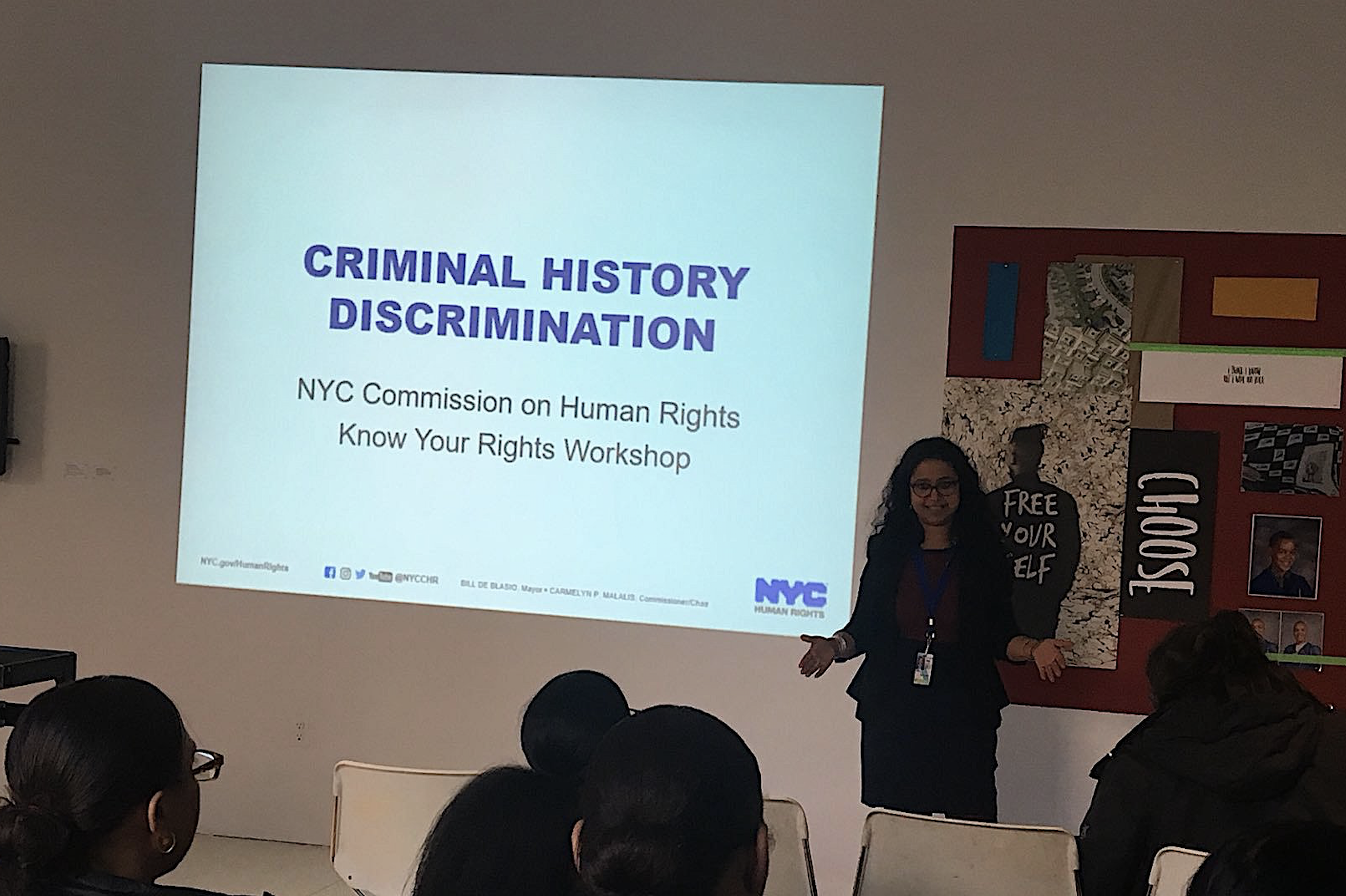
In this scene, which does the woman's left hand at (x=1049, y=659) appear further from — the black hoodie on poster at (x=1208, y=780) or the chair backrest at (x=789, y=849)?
the chair backrest at (x=789, y=849)

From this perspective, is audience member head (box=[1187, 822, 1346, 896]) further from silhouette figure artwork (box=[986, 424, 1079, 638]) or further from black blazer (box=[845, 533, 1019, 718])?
silhouette figure artwork (box=[986, 424, 1079, 638])

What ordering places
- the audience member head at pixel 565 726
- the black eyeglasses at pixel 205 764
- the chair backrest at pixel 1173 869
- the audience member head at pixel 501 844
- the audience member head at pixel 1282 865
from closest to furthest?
the audience member head at pixel 1282 865 → the audience member head at pixel 501 844 → the black eyeglasses at pixel 205 764 → the audience member head at pixel 565 726 → the chair backrest at pixel 1173 869

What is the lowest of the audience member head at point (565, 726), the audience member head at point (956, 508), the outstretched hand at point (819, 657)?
the outstretched hand at point (819, 657)

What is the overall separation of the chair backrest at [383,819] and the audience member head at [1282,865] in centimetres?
186

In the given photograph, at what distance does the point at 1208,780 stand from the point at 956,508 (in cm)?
135

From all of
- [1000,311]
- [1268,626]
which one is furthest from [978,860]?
[1000,311]

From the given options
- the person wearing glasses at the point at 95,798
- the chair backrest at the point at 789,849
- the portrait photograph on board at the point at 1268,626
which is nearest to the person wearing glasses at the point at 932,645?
the portrait photograph on board at the point at 1268,626

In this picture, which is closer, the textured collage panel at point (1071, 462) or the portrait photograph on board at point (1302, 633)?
the portrait photograph on board at point (1302, 633)

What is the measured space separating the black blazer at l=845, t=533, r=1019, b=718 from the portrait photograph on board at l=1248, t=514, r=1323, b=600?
0.87 m

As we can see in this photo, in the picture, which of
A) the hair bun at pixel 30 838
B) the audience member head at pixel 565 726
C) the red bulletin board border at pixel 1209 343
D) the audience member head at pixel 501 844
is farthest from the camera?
the red bulletin board border at pixel 1209 343

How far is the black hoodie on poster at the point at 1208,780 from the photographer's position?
265 centimetres

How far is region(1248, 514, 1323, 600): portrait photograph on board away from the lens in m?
4.23

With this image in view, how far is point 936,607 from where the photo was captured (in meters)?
3.90

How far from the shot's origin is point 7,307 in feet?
16.3
